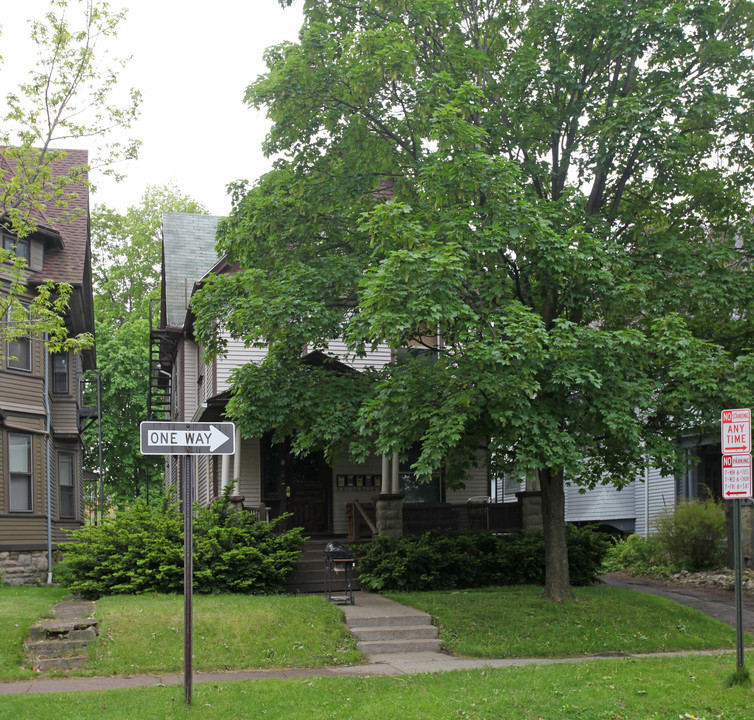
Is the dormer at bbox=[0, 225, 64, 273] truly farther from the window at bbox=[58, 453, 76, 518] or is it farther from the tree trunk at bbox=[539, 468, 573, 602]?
the tree trunk at bbox=[539, 468, 573, 602]

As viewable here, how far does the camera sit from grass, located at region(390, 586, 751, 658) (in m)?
11.7

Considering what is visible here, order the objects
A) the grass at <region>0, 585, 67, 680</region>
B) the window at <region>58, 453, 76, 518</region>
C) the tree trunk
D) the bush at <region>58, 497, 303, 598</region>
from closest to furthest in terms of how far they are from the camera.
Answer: the grass at <region>0, 585, 67, 680</region> → the tree trunk → the bush at <region>58, 497, 303, 598</region> → the window at <region>58, 453, 76, 518</region>

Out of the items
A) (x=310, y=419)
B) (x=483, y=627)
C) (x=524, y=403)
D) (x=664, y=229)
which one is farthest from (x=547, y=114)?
(x=483, y=627)

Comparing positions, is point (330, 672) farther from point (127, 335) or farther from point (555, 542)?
point (127, 335)

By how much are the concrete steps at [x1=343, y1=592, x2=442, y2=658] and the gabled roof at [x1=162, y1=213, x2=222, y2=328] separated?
46.0 feet

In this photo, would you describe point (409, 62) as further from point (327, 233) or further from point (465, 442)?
point (465, 442)

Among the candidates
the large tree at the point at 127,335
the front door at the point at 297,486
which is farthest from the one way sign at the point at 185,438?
the large tree at the point at 127,335

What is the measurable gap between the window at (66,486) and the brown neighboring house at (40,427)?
3 centimetres

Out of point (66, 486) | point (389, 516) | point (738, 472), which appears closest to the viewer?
point (738, 472)

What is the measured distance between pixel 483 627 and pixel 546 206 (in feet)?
20.0

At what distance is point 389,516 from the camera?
17484 millimetres

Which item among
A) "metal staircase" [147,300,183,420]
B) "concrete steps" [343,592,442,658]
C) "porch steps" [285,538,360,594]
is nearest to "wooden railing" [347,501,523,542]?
"porch steps" [285,538,360,594]

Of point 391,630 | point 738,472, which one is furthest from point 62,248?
point 738,472

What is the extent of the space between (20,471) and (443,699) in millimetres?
15718
